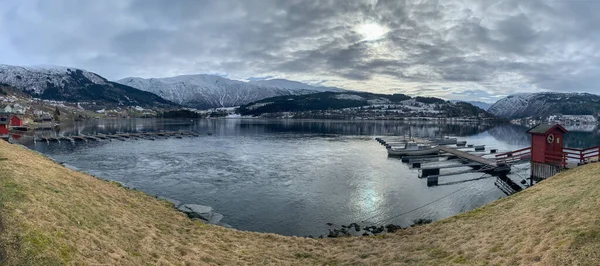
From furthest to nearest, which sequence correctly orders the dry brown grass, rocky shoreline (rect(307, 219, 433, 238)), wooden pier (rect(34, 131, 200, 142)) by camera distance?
wooden pier (rect(34, 131, 200, 142)), rocky shoreline (rect(307, 219, 433, 238)), the dry brown grass

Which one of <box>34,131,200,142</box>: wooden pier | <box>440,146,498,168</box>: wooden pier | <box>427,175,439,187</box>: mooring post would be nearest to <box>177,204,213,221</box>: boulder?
<box>427,175,439,187</box>: mooring post

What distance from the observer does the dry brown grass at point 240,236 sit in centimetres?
1027

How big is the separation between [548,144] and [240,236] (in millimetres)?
32156

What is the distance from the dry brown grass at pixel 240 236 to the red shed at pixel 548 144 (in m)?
15.3

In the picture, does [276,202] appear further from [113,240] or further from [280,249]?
[113,240]

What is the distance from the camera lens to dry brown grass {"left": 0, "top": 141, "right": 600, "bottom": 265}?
10.3 meters

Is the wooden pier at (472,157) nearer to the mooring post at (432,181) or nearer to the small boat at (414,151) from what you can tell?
the small boat at (414,151)

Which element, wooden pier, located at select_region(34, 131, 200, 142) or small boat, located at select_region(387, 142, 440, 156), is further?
wooden pier, located at select_region(34, 131, 200, 142)

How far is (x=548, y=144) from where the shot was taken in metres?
33.3

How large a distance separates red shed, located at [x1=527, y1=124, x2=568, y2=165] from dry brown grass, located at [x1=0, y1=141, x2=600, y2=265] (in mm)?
15250

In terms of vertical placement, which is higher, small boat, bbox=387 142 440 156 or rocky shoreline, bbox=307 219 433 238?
small boat, bbox=387 142 440 156

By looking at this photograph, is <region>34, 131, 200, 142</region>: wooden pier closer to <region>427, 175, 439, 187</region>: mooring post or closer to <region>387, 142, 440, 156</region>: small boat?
<region>387, 142, 440, 156</region>: small boat

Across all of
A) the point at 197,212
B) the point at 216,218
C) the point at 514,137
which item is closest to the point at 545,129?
the point at 216,218

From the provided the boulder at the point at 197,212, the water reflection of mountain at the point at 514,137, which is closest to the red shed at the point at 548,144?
the boulder at the point at 197,212
